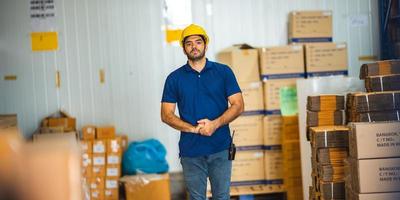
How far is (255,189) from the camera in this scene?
5445 millimetres

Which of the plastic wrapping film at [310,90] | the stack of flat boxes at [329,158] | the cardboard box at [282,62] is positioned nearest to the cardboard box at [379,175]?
the stack of flat boxes at [329,158]

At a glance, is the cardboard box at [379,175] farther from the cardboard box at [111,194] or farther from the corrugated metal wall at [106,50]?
the cardboard box at [111,194]

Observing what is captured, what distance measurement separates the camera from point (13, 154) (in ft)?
3.98

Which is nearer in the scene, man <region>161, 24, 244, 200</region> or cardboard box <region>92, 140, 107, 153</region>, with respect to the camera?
man <region>161, 24, 244, 200</region>

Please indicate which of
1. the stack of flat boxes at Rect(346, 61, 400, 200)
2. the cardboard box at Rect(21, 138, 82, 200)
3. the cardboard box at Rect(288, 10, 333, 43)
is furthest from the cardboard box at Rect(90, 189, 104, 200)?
the cardboard box at Rect(21, 138, 82, 200)

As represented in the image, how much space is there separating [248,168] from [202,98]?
2.19 metres

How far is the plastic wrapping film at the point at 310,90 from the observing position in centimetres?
475

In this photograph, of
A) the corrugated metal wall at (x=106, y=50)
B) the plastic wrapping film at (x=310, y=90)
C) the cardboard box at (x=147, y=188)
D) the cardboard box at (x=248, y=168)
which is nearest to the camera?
the plastic wrapping film at (x=310, y=90)

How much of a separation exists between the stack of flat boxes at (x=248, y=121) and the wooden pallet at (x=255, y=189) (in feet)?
0.27

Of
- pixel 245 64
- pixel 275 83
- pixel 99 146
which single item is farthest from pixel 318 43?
pixel 99 146

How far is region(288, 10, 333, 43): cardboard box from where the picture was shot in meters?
5.59

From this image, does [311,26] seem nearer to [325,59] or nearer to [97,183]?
[325,59]

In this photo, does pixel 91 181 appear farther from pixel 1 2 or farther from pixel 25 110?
pixel 1 2

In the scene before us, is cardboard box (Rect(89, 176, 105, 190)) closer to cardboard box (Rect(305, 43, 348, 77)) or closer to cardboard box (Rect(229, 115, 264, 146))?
cardboard box (Rect(229, 115, 264, 146))
